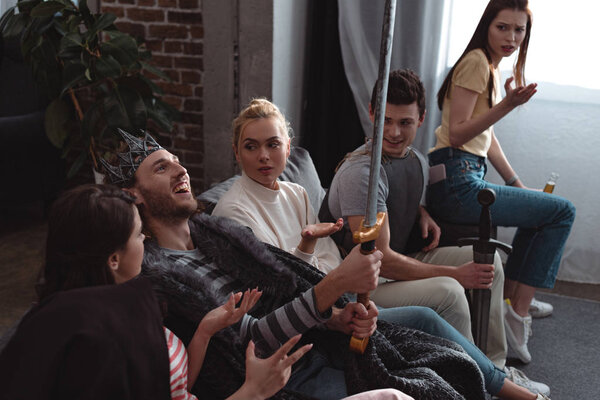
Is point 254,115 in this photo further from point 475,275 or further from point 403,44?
point 403,44

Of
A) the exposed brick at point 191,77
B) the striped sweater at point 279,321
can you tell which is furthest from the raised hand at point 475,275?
the exposed brick at point 191,77

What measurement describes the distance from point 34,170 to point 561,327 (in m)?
3.05

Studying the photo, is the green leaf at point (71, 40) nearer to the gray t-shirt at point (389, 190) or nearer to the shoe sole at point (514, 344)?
the gray t-shirt at point (389, 190)

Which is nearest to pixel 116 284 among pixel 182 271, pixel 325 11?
pixel 182 271

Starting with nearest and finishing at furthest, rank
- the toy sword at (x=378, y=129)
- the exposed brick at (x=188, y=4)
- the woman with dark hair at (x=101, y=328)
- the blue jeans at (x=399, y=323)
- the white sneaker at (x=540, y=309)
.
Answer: the woman with dark hair at (x=101, y=328) < the toy sword at (x=378, y=129) < the blue jeans at (x=399, y=323) < the white sneaker at (x=540, y=309) < the exposed brick at (x=188, y=4)

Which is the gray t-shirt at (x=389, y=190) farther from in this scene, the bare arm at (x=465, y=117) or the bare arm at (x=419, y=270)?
the bare arm at (x=465, y=117)

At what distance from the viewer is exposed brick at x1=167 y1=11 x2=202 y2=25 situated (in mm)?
3186

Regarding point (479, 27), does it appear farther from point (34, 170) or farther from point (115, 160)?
point (34, 170)

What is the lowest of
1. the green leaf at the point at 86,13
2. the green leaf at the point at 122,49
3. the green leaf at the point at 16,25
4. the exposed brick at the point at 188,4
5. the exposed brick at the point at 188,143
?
the exposed brick at the point at 188,143

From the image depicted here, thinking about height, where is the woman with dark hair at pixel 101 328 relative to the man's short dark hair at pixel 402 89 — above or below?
below

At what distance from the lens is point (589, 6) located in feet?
9.82

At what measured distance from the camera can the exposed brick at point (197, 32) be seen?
320 centimetres

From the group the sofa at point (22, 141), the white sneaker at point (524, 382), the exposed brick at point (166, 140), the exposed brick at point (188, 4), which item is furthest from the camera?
the exposed brick at point (166, 140)

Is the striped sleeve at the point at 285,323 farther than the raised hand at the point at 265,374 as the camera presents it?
Yes
